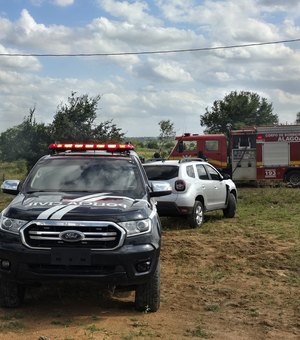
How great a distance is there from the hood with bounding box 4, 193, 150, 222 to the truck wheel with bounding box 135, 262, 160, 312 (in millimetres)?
684

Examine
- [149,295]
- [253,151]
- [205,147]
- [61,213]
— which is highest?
[205,147]

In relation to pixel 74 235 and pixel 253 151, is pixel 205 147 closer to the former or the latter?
pixel 253 151

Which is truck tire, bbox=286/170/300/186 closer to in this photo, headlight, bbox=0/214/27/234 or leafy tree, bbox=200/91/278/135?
headlight, bbox=0/214/27/234

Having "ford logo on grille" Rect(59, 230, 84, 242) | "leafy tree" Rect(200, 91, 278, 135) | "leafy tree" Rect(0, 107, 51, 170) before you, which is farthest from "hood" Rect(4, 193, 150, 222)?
"leafy tree" Rect(200, 91, 278, 135)

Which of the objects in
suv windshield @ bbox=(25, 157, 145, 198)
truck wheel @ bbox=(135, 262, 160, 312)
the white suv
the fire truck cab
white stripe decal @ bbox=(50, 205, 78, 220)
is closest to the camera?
white stripe decal @ bbox=(50, 205, 78, 220)

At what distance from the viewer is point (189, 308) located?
5.77 m

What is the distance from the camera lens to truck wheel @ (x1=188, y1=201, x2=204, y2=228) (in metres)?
11.4

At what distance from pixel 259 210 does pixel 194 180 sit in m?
4.00

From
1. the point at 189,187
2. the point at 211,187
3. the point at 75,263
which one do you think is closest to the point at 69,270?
the point at 75,263

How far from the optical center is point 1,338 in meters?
4.70

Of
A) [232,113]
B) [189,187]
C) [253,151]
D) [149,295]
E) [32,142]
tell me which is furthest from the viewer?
[232,113]

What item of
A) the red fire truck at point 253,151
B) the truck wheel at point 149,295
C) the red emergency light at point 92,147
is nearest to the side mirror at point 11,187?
the red emergency light at point 92,147

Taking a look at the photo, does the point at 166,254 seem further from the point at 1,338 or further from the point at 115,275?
the point at 1,338

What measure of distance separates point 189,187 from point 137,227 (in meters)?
6.32
